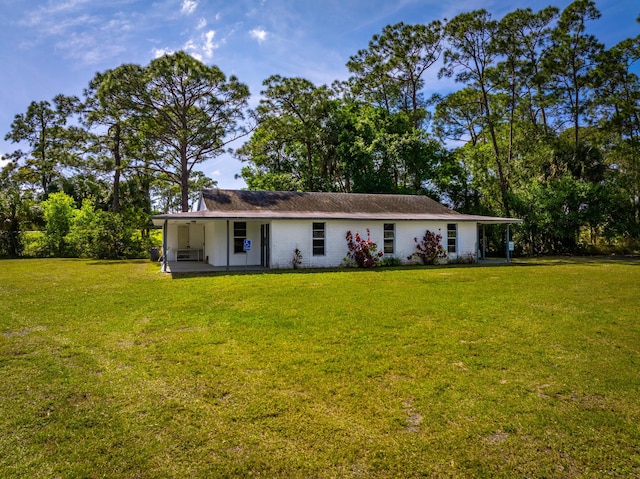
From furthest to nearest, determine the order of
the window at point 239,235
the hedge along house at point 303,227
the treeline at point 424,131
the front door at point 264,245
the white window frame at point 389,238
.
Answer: the treeline at point 424,131
the white window frame at point 389,238
the window at point 239,235
the front door at point 264,245
the hedge along house at point 303,227

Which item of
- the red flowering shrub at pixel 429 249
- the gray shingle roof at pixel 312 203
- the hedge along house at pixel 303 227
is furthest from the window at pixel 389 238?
the gray shingle roof at pixel 312 203

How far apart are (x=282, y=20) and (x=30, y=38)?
328 inches

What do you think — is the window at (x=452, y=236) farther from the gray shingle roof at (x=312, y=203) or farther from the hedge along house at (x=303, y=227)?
the gray shingle roof at (x=312, y=203)

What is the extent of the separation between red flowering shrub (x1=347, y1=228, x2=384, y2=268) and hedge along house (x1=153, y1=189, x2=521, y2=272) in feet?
0.91

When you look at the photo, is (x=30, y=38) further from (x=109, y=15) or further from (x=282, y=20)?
(x=282, y=20)

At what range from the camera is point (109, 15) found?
36.9 feet

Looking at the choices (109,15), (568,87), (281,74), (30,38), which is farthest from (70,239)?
(568,87)

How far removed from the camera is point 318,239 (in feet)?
55.1

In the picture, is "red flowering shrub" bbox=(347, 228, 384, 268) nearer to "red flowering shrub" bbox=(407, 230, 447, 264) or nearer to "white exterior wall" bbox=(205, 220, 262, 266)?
"red flowering shrub" bbox=(407, 230, 447, 264)

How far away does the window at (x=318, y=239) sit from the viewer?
1673 cm

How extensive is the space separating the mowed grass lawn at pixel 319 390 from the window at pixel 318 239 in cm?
876

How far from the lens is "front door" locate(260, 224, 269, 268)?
655 inches

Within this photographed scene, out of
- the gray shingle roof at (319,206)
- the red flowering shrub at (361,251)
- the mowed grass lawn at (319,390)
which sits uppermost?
the gray shingle roof at (319,206)

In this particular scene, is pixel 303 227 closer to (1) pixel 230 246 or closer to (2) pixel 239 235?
(2) pixel 239 235
